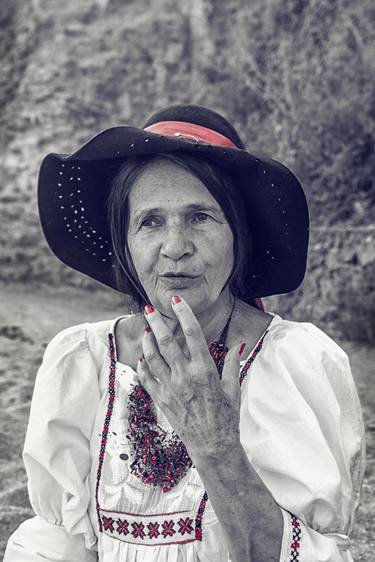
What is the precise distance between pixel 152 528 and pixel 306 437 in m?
0.43

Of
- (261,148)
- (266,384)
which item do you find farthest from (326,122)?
(266,384)

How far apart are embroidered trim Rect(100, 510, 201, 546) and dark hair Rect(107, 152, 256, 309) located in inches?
22.8

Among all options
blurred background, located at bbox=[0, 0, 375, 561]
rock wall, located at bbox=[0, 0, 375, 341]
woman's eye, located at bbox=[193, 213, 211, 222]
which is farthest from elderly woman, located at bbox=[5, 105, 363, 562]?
rock wall, located at bbox=[0, 0, 375, 341]

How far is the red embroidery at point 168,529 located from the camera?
185 centimetres

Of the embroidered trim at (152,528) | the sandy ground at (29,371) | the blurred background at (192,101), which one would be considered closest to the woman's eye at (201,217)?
the embroidered trim at (152,528)

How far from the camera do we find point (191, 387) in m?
1.60

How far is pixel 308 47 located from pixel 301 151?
94 cm

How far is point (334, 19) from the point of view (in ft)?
20.3

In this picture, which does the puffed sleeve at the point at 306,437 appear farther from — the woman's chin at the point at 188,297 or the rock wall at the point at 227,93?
the rock wall at the point at 227,93

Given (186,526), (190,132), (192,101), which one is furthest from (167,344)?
(192,101)

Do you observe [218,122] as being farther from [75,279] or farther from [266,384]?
[75,279]

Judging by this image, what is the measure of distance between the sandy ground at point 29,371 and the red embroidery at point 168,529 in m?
1.11

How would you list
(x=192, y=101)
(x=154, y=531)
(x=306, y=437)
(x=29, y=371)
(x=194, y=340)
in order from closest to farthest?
1. (x=194, y=340)
2. (x=306, y=437)
3. (x=154, y=531)
4. (x=29, y=371)
5. (x=192, y=101)

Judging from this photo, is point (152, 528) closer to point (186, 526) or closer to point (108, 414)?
point (186, 526)
